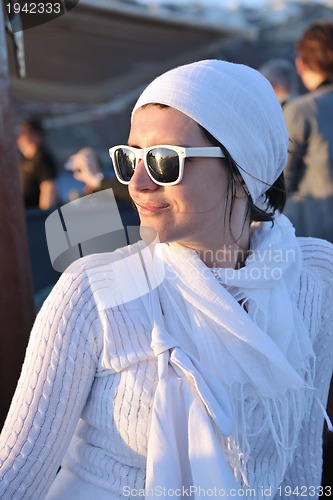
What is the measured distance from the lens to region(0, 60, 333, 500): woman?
1397mm

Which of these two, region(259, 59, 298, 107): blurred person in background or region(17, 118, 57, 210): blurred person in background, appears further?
region(17, 118, 57, 210): blurred person in background

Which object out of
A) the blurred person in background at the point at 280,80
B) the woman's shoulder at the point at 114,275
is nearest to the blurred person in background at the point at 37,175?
the blurred person in background at the point at 280,80

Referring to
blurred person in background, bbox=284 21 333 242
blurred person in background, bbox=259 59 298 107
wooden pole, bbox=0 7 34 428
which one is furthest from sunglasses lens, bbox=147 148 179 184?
blurred person in background, bbox=259 59 298 107

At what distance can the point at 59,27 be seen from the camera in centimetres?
592

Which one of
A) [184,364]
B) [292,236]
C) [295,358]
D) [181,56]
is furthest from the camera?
[181,56]

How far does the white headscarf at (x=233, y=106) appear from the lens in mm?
1460

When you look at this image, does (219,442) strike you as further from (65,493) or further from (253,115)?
(253,115)

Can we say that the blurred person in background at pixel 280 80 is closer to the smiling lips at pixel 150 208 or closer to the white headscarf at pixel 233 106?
the white headscarf at pixel 233 106

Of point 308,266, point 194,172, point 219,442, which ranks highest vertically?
point 194,172

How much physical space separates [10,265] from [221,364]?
812mm

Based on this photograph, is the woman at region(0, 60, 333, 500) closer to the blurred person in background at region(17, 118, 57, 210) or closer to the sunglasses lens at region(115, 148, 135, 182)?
the sunglasses lens at region(115, 148, 135, 182)

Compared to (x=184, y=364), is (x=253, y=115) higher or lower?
higher

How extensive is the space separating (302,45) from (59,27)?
307 cm

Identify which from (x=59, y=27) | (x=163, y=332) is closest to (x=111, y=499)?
(x=163, y=332)
